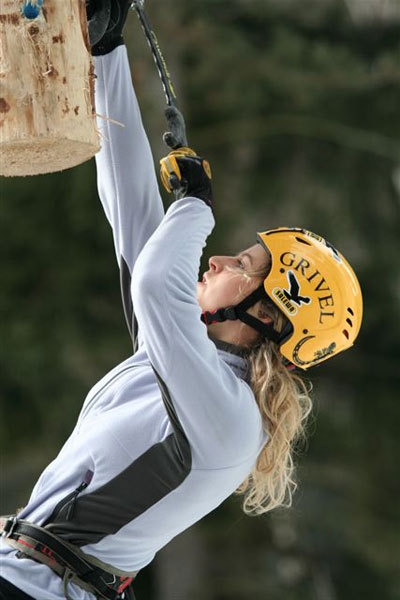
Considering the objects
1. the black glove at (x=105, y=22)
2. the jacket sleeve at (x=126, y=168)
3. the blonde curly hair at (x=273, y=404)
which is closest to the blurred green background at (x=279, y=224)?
the jacket sleeve at (x=126, y=168)

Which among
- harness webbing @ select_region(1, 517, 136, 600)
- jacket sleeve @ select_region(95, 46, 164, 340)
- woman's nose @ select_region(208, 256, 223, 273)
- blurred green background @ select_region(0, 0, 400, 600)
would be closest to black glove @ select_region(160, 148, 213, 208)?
woman's nose @ select_region(208, 256, 223, 273)

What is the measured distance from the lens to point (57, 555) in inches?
142

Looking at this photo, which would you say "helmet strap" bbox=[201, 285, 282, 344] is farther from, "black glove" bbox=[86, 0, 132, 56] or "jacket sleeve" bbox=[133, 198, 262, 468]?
"black glove" bbox=[86, 0, 132, 56]

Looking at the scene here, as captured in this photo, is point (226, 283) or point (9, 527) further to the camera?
point (226, 283)

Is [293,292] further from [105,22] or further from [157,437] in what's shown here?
[105,22]

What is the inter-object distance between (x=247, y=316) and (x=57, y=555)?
97 cm

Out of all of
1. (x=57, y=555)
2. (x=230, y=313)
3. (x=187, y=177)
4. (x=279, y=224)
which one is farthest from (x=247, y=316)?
(x=279, y=224)

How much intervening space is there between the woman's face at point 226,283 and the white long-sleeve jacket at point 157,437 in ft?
0.57

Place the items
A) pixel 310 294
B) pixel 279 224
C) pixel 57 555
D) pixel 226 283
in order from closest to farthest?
pixel 57 555 < pixel 226 283 < pixel 310 294 < pixel 279 224

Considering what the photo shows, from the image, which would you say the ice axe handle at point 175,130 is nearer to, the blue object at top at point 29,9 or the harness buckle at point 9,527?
the blue object at top at point 29,9

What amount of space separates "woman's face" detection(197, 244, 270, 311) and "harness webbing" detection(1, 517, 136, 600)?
874mm

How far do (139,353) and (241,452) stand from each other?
1.72 feet

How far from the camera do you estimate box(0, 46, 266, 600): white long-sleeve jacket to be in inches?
135

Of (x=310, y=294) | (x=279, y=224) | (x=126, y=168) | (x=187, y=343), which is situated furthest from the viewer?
(x=279, y=224)
